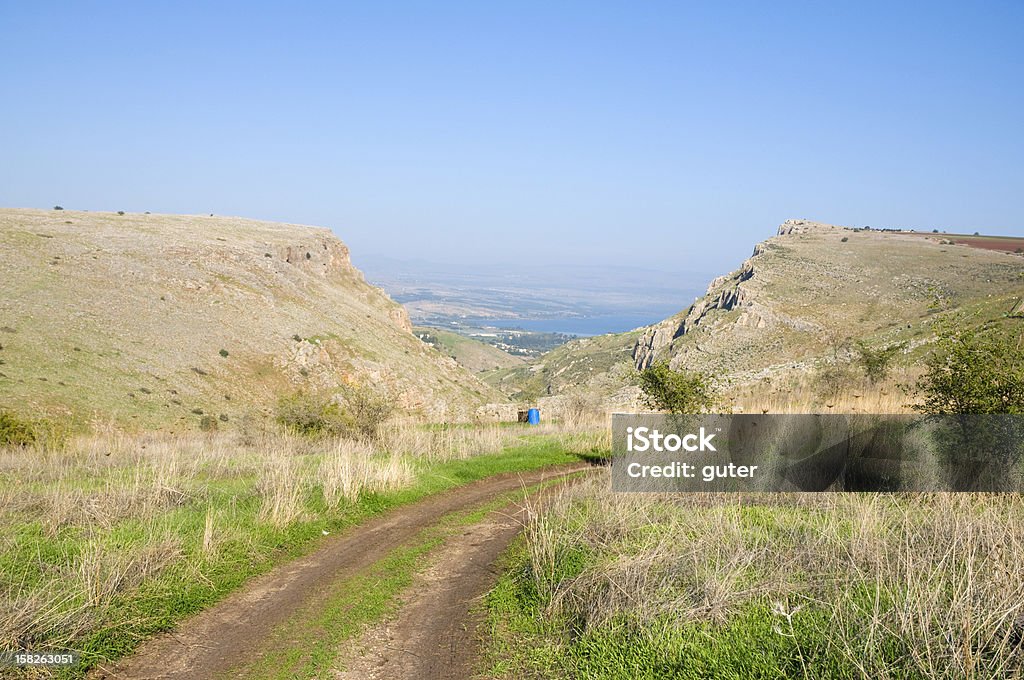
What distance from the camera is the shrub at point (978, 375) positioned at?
975 centimetres

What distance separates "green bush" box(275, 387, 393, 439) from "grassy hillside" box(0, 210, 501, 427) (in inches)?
513

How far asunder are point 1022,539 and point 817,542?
6.09 feet

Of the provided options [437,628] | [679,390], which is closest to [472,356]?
[679,390]

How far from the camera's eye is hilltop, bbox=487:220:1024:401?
5303cm

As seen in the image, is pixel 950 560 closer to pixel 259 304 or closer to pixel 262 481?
pixel 262 481

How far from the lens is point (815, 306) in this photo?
69562 millimetres

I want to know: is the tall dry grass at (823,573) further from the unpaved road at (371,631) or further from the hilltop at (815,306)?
the hilltop at (815,306)

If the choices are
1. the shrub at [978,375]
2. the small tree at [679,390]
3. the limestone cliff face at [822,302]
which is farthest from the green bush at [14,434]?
the limestone cliff face at [822,302]

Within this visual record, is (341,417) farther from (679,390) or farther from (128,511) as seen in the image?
(128,511)

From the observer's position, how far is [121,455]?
15.4 metres

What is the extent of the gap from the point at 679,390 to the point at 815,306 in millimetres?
60443

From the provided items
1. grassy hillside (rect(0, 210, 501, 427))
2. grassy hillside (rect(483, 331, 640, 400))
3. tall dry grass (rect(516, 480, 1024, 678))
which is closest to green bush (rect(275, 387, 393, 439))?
tall dry grass (rect(516, 480, 1024, 678))

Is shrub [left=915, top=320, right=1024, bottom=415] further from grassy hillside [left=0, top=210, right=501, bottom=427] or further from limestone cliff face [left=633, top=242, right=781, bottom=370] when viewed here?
limestone cliff face [left=633, top=242, right=781, bottom=370]

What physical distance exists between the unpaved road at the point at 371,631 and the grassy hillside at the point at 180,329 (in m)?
25.3
